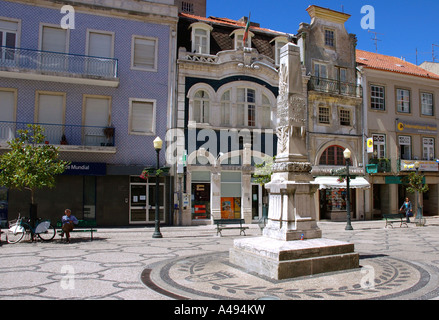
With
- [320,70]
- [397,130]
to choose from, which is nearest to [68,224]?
[320,70]

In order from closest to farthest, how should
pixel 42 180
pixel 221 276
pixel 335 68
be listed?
pixel 221 276 → pixel 42 180 → pixel 335 68

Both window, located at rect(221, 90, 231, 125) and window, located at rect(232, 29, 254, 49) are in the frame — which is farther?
window, located at rect(232, 29, 254, 49)

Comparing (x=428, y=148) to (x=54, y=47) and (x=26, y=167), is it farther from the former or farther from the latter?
(x=26, y=167)

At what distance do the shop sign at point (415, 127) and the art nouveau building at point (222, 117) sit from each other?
1070 cm

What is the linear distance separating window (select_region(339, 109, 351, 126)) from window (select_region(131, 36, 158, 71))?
13623 millimetres

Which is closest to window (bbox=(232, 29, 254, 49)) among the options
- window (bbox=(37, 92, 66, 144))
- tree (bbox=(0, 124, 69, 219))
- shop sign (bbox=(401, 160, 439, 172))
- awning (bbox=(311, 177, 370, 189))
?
awning (bbox=(311, 177, 370, 189))

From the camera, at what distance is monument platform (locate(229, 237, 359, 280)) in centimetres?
727

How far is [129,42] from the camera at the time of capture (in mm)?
20859

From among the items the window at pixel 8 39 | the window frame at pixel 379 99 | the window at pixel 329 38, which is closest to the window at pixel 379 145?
the window frame at pixel 379 99

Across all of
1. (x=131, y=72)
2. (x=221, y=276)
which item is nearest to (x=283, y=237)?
(x=221, y=276)

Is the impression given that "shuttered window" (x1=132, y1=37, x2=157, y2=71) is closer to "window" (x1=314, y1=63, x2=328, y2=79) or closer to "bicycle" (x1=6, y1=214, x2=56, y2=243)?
"bicycle" (x1=6, y1=214, x2=56, y2=243)

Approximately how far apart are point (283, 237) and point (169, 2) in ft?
59.3
